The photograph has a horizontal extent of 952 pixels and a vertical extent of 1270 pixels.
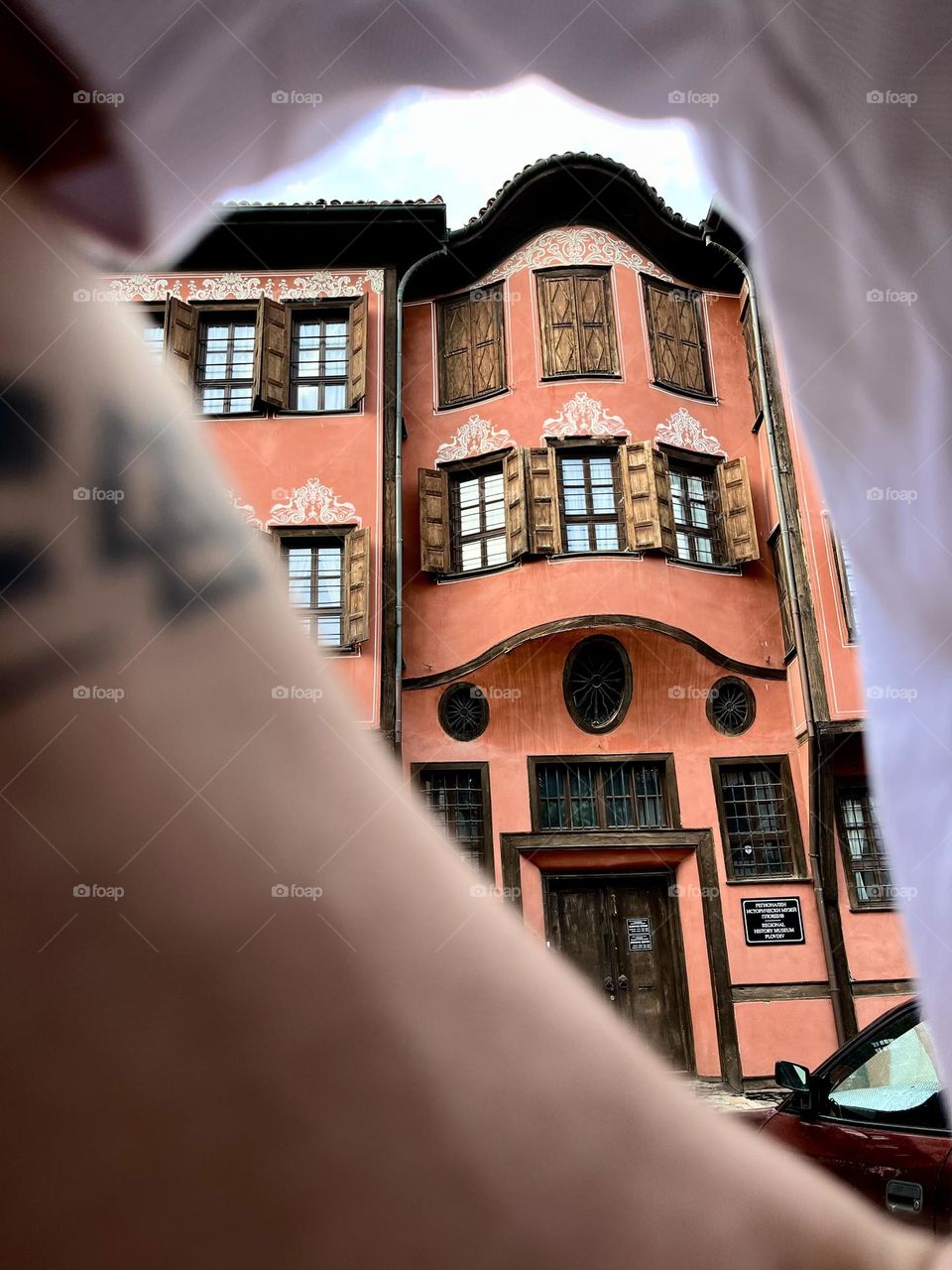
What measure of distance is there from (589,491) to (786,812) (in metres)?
4.57

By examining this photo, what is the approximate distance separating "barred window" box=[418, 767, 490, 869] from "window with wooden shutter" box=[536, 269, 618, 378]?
207 inches

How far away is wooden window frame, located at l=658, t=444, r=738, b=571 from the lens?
11904 millimetres

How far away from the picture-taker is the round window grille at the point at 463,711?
11242mm

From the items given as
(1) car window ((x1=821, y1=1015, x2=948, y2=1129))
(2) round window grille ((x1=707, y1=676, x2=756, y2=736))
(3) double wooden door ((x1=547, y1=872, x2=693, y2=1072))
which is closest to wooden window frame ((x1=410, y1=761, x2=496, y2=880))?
(3) double wooden door ((x1=547, y1=872, x2=693, y2=1072))

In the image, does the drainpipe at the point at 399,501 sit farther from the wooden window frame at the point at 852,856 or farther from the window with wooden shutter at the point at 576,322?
the wooden window frame at the point at 852,856

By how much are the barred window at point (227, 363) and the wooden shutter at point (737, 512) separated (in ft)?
20.1

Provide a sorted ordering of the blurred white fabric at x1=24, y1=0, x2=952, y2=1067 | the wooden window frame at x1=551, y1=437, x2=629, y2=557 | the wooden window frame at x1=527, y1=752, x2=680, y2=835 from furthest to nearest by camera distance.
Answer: the wooden window frame at x1=551, y1=437, x2=629, y2=557 < the wooden window frame at x1=527, y1=752, x2=680, y2=835 < the blurred white fabric at x1=24, y1=0, x2=952, y2=1067

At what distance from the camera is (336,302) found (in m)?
12.6

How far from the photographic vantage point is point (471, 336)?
507 inches

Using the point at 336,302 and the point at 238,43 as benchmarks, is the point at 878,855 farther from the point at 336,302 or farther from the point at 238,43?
the point at 238,43

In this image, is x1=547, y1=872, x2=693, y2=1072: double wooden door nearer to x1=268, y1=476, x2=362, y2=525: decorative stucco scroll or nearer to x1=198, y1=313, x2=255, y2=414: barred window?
x1=268, y1=476, x2=362, y2=525: decorative stucco scroll

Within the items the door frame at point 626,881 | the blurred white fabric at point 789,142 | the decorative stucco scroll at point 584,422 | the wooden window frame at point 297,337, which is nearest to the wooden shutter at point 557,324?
the decorative stucco scroll at point 584,422

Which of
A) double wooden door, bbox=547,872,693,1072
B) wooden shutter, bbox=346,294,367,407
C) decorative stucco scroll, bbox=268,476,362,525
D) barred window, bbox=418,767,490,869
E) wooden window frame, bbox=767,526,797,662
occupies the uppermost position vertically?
wooden shutter, bbox=346,294,367,407

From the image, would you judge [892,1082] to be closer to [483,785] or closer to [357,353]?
[483,785]
